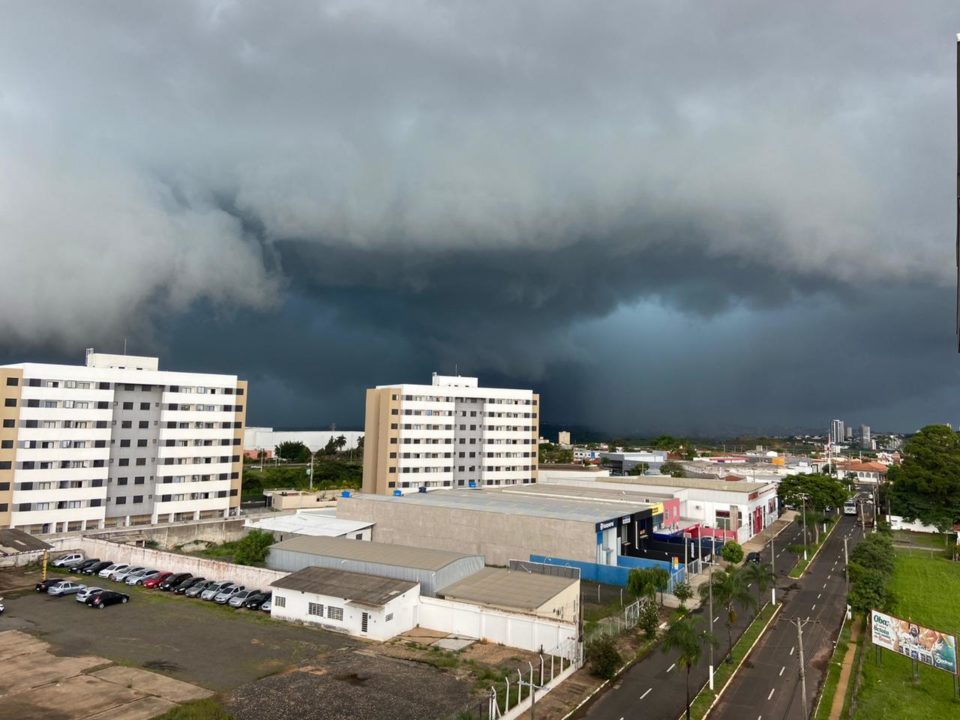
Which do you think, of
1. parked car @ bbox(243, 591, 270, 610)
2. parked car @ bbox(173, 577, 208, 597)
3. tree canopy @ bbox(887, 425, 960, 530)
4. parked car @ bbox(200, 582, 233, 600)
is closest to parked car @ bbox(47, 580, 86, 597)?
parked car @ bbox(173, 577, 208, 597)

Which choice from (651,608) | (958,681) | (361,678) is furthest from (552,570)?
(958,681)

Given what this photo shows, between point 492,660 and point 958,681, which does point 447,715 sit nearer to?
point 492,660

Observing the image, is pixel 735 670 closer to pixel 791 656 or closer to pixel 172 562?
pixel 791 656

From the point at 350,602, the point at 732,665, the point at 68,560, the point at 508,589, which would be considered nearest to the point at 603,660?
the point at 732,665

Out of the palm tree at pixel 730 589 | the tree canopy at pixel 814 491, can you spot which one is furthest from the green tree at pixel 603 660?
the tree canopy at pixel 814 491

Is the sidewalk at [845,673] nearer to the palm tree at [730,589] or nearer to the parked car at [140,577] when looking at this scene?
the palm tree at [730,589]
